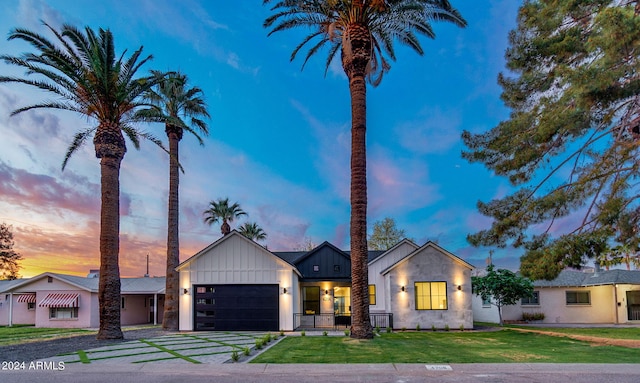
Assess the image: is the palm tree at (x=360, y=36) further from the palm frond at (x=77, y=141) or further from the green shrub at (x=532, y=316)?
the green shrub at (x=532, y=316)

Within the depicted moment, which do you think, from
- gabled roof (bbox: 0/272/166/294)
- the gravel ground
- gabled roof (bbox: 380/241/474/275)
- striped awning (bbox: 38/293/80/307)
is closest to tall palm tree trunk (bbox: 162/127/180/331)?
the gravel ground

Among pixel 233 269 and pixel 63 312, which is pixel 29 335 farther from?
pixel 233 269

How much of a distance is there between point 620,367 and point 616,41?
7.44m

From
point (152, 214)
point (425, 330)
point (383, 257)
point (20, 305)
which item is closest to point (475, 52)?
point (383, 257)

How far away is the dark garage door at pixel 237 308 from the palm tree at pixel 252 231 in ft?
79.4

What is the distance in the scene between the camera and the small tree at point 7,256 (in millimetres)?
50344

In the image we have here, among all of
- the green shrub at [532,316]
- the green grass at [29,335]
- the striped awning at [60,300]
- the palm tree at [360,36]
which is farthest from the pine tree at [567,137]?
the striped awning at [60,300]

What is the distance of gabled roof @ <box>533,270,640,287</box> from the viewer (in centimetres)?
2678

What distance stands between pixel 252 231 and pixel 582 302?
31605 millimetres

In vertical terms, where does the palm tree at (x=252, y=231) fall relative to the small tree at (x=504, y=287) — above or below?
above

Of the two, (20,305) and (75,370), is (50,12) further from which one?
(20,305)

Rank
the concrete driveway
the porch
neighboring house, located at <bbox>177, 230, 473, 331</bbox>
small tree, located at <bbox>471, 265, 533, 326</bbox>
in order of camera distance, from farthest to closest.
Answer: small tree, located at <bbox>471, 265, 533, 326</bbox> < the porch < neighboring house, located at <bbox>177, 230, 473, 331</bbox> < the concrete driveway

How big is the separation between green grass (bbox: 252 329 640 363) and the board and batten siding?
6.83 metres

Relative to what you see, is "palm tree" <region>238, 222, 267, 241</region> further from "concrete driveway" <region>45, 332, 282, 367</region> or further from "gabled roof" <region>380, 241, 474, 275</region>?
"concrete driveway" <region>45, 332, 282, 367</region>
